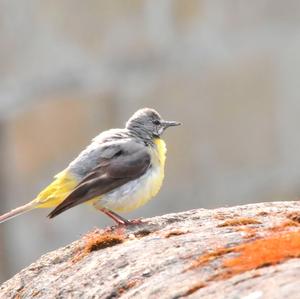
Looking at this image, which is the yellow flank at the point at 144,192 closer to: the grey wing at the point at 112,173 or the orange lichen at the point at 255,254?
the grey wing at the point at 112,173

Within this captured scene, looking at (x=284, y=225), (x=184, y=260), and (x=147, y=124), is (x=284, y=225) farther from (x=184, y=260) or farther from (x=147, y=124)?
(x=147, y=124)

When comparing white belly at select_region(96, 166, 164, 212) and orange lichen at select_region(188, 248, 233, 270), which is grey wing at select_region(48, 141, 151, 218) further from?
orange lichen at select_region(188, 248, 233, 270)

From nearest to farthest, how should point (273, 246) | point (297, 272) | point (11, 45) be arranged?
point (297, 272) < point (273, 246) < point (11, 45)

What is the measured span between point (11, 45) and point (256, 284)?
499 inches

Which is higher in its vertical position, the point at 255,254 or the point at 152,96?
the point at 255,254

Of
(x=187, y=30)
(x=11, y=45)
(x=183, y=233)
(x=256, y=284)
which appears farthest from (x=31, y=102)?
(x=256, y=284)

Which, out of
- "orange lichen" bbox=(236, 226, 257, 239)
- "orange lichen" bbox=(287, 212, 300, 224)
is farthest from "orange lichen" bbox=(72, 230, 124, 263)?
"orange lichen" bbox=(287, 212, 300, 224)

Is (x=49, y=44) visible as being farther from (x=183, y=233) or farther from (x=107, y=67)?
(x=183, y=233)

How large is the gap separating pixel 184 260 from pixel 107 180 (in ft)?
9.62

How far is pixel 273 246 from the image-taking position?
707 cm

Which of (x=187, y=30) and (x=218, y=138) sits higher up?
(x=187, y=30)

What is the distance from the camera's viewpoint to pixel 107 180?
1019cm

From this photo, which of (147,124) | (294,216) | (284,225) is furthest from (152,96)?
(284,225)

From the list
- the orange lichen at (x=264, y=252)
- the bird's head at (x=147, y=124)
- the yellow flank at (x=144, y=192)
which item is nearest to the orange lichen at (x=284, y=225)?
the orange lichen at (x=264, y=252)
